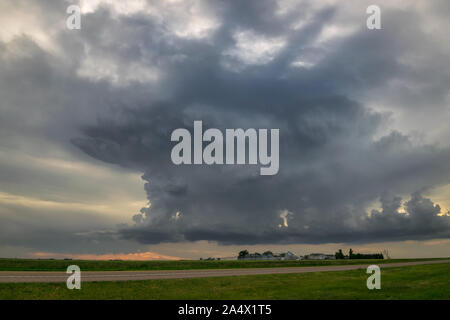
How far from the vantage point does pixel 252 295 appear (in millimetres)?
27031
